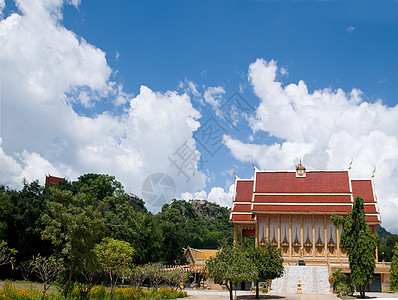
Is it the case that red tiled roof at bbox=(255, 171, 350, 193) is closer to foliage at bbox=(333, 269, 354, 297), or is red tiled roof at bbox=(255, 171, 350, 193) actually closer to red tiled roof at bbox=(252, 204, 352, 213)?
red tiled roof at bbox=(252, 204, 352, 213)

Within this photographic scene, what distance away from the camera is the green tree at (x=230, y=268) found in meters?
23.3

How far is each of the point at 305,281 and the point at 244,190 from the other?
16.2 meters

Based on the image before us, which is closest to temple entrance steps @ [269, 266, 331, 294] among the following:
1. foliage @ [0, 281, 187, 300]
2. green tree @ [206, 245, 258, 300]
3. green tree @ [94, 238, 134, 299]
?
green tree @ [206, 245, 258, 300]

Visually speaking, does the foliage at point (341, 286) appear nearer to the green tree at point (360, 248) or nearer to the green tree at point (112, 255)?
the green tree at point (360, 248)

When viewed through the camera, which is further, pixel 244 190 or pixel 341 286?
pixel 244 190

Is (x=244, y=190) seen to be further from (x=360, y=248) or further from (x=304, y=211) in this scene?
(x=360, y=248)

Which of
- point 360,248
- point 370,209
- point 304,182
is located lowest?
point 360,248

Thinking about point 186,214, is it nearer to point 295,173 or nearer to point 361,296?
point 295,173

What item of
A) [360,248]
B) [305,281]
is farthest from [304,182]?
[360,248]

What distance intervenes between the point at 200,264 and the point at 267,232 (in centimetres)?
792

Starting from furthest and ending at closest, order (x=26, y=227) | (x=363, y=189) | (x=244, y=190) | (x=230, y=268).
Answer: (x=244, y=190), (x=363, y=189), (x=26, y=227), (x=230, y=268)

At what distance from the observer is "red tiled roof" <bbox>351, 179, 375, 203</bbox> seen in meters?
42.7

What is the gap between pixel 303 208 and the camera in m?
41.6

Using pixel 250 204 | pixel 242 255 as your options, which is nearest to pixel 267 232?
pixel 250 204
